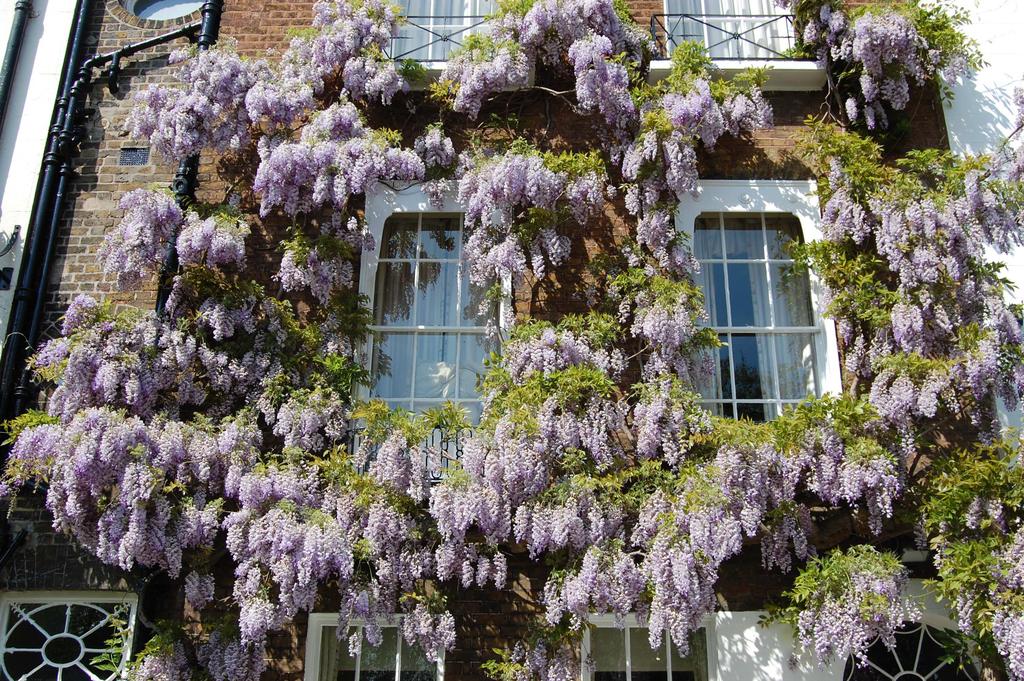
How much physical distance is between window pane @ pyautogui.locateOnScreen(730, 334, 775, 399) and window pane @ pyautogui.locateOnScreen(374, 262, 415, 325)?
2.58 m

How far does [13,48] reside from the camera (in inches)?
331

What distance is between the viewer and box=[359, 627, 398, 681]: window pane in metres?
→ 7.10

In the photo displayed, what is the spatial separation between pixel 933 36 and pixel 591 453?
436 cm

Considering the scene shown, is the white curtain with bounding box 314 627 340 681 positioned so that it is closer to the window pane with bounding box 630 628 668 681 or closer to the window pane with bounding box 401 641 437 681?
the window pane with bounding box 401 641 437 681

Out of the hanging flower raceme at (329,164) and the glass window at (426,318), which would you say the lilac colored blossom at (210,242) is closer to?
the hanging flower raceme at (329,164)

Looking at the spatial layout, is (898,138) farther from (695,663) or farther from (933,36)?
(695,663)

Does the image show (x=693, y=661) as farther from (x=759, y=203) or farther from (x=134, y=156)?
(x=134, y=156)

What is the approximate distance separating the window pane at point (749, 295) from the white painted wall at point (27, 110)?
564 centimetres

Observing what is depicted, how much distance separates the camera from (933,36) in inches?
311

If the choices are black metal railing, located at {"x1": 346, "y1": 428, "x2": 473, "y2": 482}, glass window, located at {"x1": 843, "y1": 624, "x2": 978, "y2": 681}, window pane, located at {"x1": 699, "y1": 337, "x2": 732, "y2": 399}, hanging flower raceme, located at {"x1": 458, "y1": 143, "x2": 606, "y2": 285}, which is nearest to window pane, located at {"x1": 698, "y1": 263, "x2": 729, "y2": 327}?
window pane, located at {"x1": 699, "y1": 337, "x2": 732, "y2": 399}

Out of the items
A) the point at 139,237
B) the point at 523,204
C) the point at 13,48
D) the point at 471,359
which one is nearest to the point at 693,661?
the point at 471,359

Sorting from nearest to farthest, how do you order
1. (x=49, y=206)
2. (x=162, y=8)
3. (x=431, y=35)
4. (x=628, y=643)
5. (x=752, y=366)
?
(x=628, y=643) → (x=752, y=366) → (x=49, y=206) → (x=431, y=35) → (x=162, y=8)

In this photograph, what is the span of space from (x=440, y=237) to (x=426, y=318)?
73 cm

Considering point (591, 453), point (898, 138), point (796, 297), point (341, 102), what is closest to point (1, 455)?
point (341, 102)
